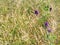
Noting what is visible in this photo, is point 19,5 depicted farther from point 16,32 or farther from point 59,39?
point 59,39

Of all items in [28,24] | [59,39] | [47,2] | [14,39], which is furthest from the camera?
[47,2]

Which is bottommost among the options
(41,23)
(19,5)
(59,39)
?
(59,39)

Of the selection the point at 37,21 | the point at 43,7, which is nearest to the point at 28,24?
the point at 37,21

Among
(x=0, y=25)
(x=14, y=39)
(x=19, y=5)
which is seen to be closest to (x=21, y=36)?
(x=14, y=39)

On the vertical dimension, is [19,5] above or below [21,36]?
above

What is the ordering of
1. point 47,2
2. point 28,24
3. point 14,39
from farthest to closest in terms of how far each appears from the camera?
point 47,2 → point 28,24 → point 14,39

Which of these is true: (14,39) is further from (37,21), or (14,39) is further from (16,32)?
(37,21)

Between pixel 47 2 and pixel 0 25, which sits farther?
pixel 47 2
